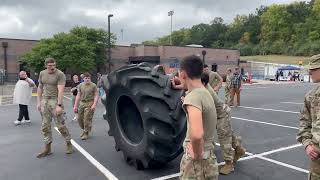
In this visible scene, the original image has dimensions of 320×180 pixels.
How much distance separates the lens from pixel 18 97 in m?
12.0

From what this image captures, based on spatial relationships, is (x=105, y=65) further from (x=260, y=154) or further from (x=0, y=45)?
(x=260, y=154)

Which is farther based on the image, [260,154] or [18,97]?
[18,97]

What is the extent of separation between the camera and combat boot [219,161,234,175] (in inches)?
231

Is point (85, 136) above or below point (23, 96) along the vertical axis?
below

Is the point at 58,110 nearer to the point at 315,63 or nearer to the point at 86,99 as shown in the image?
the point at 86,99

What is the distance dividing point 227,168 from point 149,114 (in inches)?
63.5

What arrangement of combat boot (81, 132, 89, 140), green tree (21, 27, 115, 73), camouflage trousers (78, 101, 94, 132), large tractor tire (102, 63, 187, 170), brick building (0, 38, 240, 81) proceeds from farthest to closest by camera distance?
brick building (0, 38, 240, 81)
green tree (21, 27, 115, 73)
camouflage trousers (78, 101, 94, 132)
combat boot (81, 132, 89, 140)
large tractor tire (102, 63, 187, 170)

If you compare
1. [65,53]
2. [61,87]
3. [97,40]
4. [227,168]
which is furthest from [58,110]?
[97,40]

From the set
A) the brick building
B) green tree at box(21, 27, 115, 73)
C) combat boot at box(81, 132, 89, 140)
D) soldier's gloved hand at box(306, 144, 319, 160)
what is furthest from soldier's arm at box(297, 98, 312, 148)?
green tree at box(21, 27, 115, 73)

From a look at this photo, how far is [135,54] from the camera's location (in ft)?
150

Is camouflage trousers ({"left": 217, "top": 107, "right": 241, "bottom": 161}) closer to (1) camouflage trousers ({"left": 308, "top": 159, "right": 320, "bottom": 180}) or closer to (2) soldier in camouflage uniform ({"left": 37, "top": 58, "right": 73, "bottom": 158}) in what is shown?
(1) camouflage trousers ({"left": 308, "top": 159, "right": 320, "bottom": 180})

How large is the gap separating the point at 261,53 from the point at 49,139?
105822mm

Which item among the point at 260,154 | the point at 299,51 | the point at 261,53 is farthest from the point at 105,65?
the point at 261,53

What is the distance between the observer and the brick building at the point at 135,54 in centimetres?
3650
